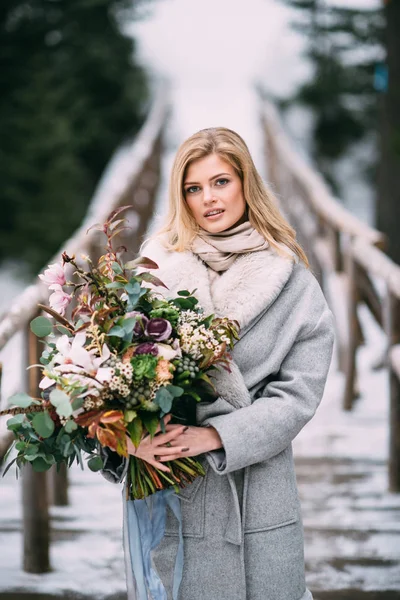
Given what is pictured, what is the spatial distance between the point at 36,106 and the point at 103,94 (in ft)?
11.5

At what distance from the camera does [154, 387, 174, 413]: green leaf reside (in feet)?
6.29

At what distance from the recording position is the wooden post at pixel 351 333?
5.97 meters

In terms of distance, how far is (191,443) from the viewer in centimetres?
211

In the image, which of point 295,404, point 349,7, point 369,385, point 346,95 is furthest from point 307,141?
point 295,404

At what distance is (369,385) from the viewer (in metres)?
6.52

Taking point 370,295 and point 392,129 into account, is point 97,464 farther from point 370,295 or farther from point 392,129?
point 392,129

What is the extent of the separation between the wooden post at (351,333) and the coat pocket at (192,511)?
3826mm

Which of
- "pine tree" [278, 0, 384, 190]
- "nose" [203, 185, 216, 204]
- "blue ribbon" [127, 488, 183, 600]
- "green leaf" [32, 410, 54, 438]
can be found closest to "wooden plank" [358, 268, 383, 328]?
"nose" [203, 185, 216, 204]

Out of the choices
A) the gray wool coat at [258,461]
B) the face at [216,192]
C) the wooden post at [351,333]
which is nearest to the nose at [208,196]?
the face at [216,192]

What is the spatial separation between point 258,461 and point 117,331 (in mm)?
538

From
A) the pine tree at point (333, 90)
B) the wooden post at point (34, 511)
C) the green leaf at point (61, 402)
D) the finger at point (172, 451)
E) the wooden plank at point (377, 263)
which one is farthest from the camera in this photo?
the pine tree at point (333, 90)

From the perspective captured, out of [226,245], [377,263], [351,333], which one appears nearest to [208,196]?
[226,245]

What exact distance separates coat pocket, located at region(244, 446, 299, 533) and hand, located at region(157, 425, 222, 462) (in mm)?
168

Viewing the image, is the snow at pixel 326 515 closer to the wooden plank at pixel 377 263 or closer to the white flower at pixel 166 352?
the white flower at pixel 166 352
